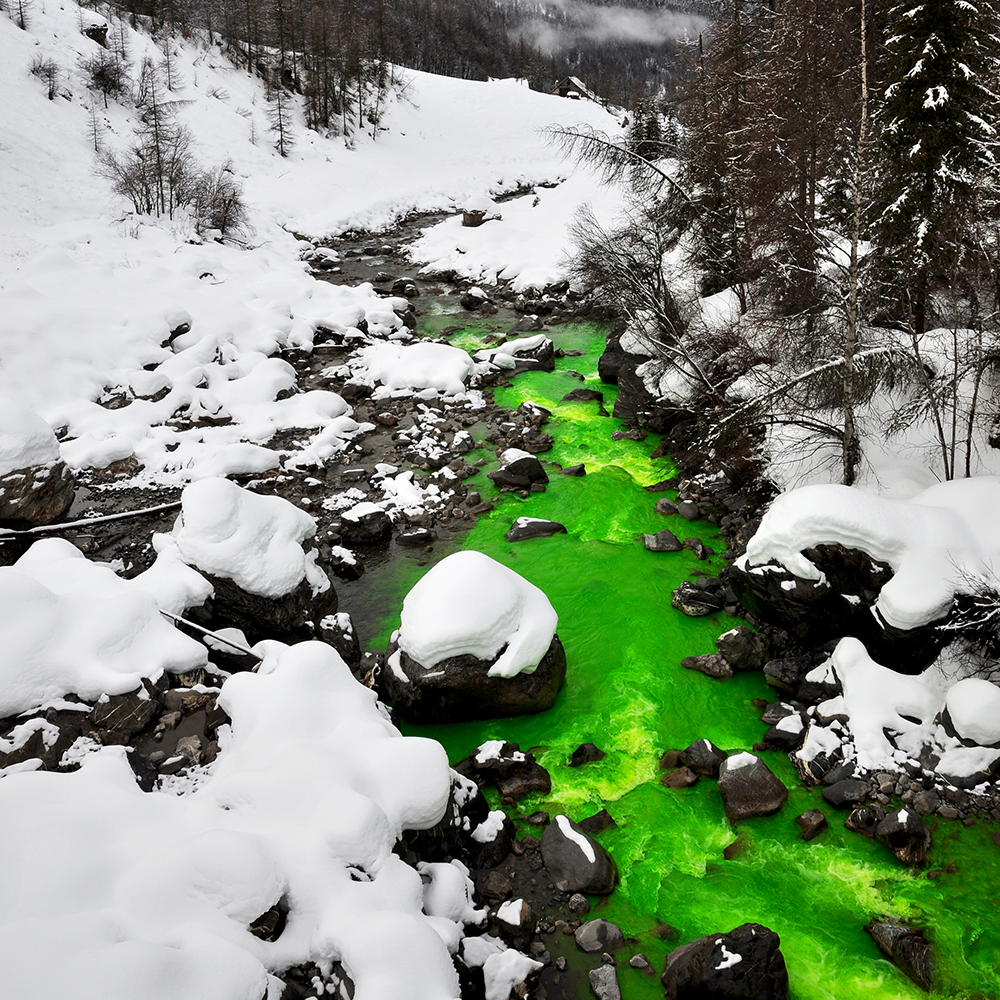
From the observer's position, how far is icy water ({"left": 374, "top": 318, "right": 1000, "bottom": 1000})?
21.8ft

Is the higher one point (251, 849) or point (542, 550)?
point (251, 849)

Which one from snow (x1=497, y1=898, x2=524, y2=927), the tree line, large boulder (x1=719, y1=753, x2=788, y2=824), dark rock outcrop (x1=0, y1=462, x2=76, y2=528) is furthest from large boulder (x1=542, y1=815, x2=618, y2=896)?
dark rock outcrop (x1=0, y1=462, x2=76, y2=528)

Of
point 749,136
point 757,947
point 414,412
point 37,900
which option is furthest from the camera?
point 414,412

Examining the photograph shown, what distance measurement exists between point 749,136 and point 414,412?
390 inches

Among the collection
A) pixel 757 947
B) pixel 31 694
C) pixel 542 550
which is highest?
pixel 31 694

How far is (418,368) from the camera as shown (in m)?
19.8

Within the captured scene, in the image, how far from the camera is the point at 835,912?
6945 mm

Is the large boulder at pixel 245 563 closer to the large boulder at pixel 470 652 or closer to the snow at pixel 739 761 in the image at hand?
the large boulder at pixel 470 652

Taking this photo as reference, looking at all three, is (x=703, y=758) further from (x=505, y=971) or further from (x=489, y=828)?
(x=505, y=971)

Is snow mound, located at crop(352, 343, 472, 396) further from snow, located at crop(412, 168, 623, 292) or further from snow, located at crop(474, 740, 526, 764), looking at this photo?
snow, located at crop(474, 740, 526, 764)

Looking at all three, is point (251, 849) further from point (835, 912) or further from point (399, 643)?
point (835, 912)

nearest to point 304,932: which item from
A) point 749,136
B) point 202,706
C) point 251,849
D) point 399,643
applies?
point 251,849

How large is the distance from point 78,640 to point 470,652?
4581mm

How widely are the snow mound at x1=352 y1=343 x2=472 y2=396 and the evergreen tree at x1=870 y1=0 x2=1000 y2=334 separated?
1143 cm
